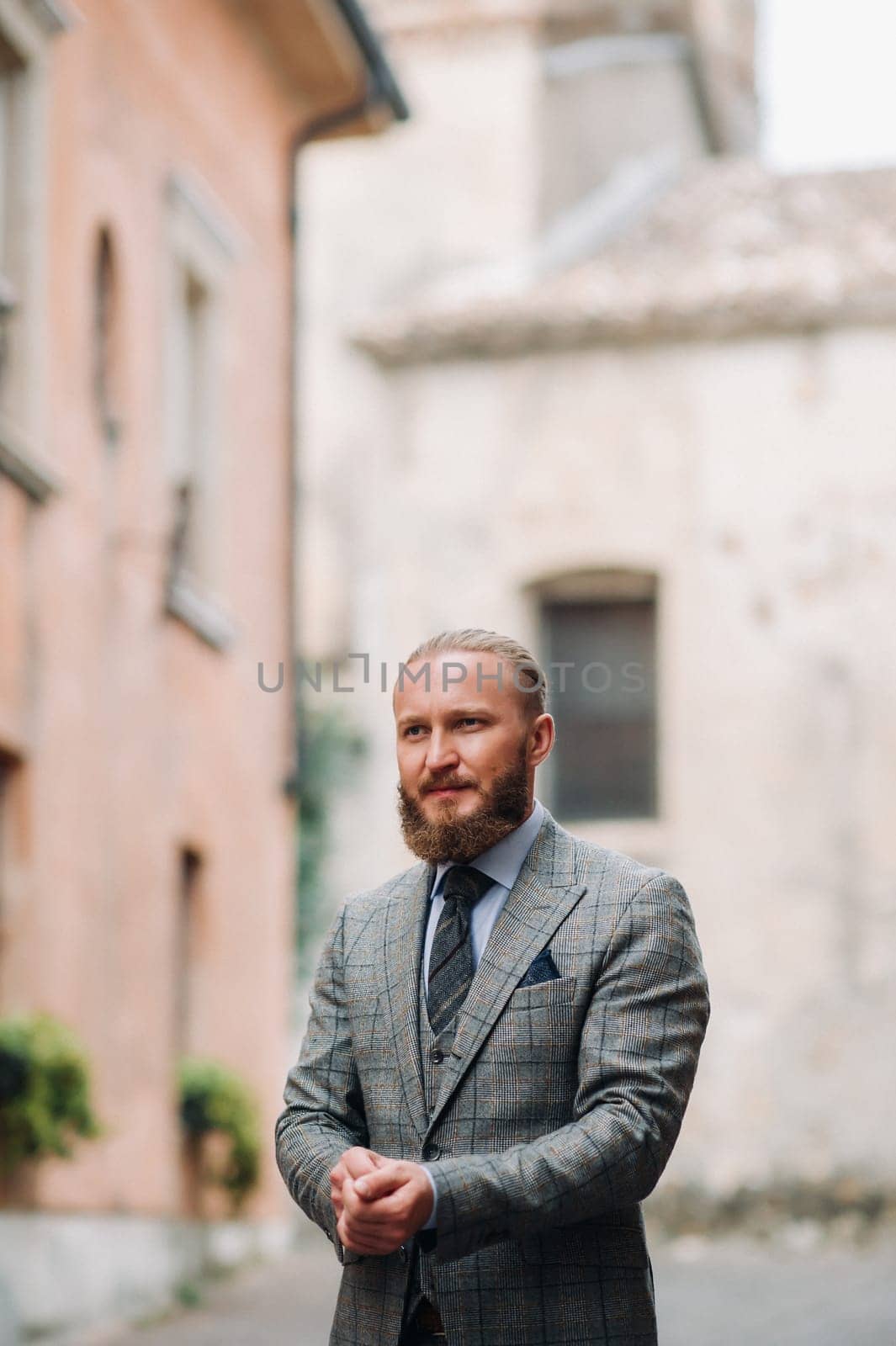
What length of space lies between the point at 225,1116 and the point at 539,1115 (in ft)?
31.2

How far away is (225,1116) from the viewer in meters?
12.2

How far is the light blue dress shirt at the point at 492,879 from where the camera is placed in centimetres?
312

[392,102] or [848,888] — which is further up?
[392,102]

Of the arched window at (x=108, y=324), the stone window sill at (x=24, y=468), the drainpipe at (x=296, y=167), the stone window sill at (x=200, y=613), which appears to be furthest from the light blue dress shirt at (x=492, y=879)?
the drainpipe at (x=296, y=167)

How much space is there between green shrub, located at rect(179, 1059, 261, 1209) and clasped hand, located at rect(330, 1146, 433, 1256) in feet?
31.3

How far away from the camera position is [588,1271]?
294 centimetres

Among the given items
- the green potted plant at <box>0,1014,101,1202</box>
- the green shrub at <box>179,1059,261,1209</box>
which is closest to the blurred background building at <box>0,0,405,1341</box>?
the green shrub at <box>179,1059,261,1209</box>

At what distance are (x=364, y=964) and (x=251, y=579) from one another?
10.6 metres

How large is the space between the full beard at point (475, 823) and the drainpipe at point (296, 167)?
11050 mm

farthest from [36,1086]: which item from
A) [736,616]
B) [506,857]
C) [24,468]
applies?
[736,616]

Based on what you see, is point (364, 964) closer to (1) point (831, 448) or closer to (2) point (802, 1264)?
(2) point (802, 1264)

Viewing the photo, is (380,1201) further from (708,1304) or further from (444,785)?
(708,1304)

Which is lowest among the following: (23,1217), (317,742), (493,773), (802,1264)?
(802,1264)

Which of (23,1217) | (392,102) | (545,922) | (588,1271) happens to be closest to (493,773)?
(545,922)
